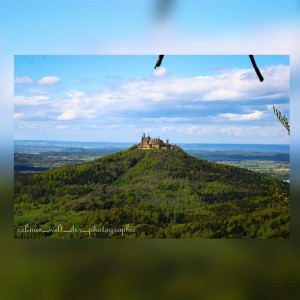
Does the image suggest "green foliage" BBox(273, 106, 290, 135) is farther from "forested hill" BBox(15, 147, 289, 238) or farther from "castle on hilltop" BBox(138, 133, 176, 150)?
"castle on hilltop" BBox(138, 133, 176, 150)

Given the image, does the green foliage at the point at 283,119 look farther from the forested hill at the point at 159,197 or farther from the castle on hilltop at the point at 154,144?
the castle on hilltop at the point at 154,144

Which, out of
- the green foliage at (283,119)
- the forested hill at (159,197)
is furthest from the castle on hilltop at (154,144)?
the green foliage at (283,119)

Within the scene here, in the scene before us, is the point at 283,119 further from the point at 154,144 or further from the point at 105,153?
the point at 105,153

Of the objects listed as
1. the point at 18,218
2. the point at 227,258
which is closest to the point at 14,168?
the point at 18,218

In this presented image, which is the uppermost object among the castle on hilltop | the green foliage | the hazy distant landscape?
the green foliage

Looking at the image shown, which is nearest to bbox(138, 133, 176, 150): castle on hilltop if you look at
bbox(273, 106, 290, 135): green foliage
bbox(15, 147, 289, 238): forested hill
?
bbox(15, 147, 289, 238): forested hill

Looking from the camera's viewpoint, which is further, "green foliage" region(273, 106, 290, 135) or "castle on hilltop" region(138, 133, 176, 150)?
"castle on hilltop" region(138, 133, 176, 150)
